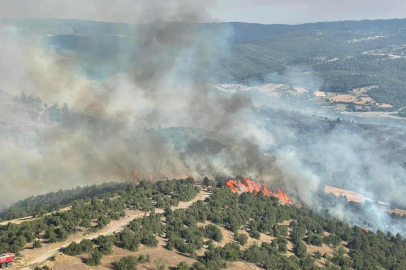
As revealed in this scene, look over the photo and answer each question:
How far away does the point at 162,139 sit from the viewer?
96375 mm

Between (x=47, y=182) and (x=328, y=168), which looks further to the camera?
(x=328, y=168)

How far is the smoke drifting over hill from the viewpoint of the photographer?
277 feet

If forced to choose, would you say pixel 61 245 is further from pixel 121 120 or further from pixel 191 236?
pixel 121 120

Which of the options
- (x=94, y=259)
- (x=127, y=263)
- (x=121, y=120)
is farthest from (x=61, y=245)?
(x=121, y=120)

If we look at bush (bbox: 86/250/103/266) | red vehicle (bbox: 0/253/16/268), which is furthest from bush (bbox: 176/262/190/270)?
red vehicle (bbox: 0/253/16/268)

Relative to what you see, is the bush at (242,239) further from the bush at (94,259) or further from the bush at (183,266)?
the bush at (94,259)

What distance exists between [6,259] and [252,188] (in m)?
45.7

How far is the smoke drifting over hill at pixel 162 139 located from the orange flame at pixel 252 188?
3.70 meters

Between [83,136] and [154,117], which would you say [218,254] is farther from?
[154,117]

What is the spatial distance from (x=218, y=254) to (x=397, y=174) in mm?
83964

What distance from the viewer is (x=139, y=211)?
55.6m

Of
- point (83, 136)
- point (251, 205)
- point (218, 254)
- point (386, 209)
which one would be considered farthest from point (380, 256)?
point (83, 136)

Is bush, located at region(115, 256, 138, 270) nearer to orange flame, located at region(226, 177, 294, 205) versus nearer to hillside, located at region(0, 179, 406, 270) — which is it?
hillside, located at region(0, 179, 406, 270)

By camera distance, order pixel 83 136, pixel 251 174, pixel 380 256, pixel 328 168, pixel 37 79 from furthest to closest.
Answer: pixel 37 79, pixel 328 168, pixel 83 136, pixel 251 174, pixel 380 256
